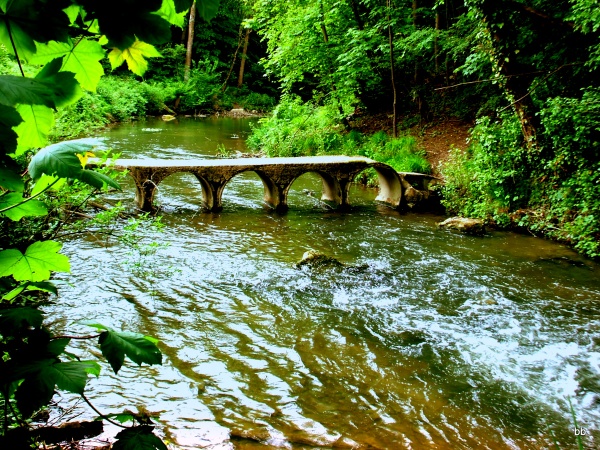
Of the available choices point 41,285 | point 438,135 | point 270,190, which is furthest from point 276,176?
point 41,285

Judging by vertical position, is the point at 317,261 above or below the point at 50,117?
below

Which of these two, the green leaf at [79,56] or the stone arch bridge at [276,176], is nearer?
the green leaf at [79,56]

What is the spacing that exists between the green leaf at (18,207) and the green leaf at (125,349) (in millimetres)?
444

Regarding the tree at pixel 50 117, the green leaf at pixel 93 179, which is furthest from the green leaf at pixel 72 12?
the green leaf at pixel 93 179

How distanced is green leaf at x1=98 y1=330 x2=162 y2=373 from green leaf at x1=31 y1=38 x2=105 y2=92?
670 millimetres

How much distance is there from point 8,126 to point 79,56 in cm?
34

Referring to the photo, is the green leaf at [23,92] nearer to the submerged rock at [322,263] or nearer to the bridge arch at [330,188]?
the submerged rock at [322,263]

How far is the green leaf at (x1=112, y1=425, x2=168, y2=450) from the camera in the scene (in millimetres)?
1157

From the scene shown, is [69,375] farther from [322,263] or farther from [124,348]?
[322,263]

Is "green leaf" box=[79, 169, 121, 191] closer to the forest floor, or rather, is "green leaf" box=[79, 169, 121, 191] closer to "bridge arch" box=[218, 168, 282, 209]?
"bridge arch" box=[218, 168, 282, 209]

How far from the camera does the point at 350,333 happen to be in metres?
5.97

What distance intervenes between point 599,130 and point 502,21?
3415mm

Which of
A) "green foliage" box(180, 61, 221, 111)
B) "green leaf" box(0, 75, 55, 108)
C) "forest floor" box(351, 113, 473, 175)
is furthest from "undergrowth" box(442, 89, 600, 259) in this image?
"green foliage" box(180, 61, 221, 111)

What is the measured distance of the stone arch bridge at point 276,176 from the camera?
10.5m
